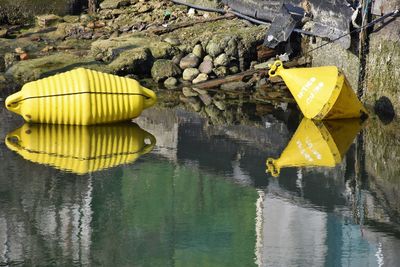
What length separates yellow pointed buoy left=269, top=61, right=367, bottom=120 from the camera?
37.1 feet

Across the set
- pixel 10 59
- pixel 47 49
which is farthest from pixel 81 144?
pixel 47 49

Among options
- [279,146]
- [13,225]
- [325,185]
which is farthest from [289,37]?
[13,225]

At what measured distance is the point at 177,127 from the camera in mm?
11445

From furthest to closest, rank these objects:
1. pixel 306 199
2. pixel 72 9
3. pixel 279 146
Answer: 1. pixel 72 9
2. pixel 279 146
3. pixel 306 199

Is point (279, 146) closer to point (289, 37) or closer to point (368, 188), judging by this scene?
point (368, 188)

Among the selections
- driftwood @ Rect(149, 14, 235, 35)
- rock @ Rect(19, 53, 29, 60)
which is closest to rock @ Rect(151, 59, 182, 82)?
driftwood @ Rect(149, 14, 235, 35)

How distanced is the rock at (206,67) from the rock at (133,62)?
0.86 m

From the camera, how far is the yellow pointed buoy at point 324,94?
37.1ft

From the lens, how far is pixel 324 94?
11.3 m

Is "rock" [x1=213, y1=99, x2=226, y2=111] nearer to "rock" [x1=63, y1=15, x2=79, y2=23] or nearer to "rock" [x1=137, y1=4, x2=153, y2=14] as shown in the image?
"rock" [x1=137, y1=4, x2=153, y2=14]

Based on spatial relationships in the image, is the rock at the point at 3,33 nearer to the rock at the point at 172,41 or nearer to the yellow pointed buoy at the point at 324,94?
the rock at the point at 172,41

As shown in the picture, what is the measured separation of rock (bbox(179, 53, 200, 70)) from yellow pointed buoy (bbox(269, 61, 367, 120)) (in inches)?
117

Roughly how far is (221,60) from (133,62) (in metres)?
1.39

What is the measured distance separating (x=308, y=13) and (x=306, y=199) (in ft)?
20.9
